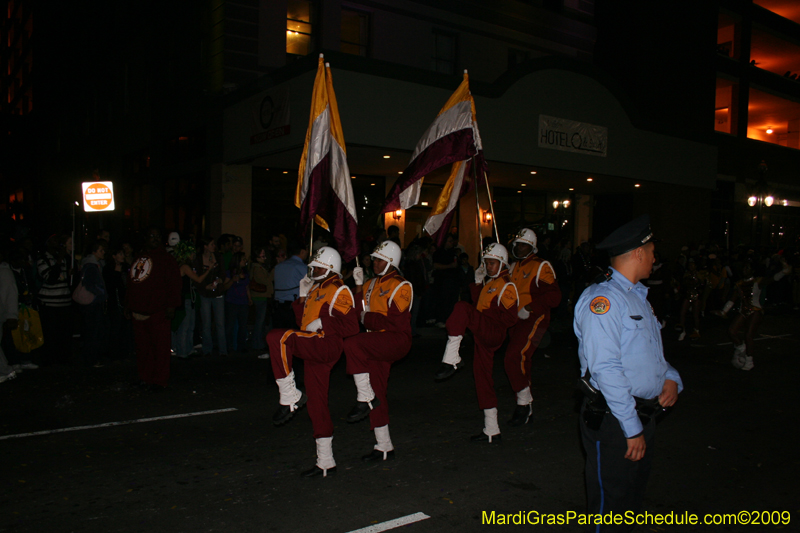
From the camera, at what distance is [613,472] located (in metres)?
3.06

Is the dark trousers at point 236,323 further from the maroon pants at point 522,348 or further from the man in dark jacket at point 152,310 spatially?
the maroon pants at point 522,348

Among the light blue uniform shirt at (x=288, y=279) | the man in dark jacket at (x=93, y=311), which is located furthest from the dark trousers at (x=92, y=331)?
the light blue uniform shirt at (x=288, y=279)

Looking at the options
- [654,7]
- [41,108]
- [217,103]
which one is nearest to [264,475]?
[217,103]

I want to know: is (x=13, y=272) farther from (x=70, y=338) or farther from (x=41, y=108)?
(x=41, y=108)

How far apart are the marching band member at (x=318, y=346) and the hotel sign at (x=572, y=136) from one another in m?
13.1

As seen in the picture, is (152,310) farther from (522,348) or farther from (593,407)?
(593,407)

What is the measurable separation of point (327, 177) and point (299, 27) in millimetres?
12047

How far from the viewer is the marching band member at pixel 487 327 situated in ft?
18.7

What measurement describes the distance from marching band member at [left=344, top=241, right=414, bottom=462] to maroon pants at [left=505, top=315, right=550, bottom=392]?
4.89 ft

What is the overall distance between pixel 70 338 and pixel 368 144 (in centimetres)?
724

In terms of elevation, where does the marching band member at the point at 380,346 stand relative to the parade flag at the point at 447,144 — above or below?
below

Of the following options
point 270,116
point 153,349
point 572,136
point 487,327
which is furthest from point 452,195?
point 572,136

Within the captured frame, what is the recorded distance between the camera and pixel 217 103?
1656cm

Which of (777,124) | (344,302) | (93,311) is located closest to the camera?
(344,302)
